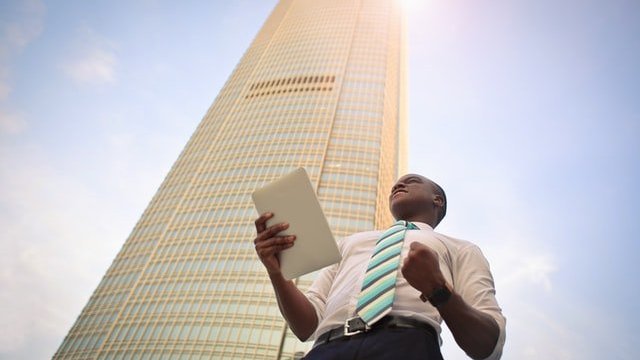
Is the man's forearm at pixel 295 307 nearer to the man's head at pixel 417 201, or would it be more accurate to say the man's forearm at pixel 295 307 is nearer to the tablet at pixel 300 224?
the tablet at pixel 300 224

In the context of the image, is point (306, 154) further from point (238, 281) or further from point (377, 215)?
point (238, 281)

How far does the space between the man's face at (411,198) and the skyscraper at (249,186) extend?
41.8 meters

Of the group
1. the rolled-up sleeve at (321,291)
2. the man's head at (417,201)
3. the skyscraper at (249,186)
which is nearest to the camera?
the rolled-up sleeve at (321,291)

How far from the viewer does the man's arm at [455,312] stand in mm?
A: 1785

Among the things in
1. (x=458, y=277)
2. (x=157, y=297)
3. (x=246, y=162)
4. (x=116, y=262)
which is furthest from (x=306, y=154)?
(x=458, y=277)

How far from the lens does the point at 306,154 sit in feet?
188

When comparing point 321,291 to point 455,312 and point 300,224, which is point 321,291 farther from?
point 455,312

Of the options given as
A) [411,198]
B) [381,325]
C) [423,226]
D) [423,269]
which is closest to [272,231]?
[381,325]

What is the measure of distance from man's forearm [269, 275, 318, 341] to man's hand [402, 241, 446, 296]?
92 centimetres

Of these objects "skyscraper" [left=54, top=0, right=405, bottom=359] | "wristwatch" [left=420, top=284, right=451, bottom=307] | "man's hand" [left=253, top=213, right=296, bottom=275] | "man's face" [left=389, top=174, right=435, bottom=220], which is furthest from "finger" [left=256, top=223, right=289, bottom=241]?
"skyscraper" [left=54, top=0, right=405, bottom=359]

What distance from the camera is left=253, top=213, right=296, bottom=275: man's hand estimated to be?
93.8 inches

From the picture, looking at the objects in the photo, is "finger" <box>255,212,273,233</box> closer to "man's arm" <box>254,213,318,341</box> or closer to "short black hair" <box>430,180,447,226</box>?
"man's arm" <box>254,213,318,341</box>

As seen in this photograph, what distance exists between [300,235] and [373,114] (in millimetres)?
62945

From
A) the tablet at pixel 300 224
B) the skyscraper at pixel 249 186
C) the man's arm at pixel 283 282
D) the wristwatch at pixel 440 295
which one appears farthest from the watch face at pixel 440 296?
the skyscraper at pixel 249 186
